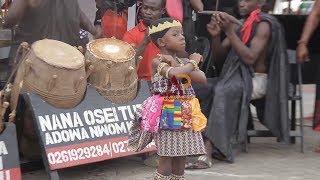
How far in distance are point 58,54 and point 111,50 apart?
1.79 feet

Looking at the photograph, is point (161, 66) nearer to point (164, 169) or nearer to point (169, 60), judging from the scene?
point (169, 60)

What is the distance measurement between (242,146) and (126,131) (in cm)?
145

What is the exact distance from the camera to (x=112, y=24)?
6.92 meters

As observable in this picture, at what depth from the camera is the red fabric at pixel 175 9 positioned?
21.3 ft

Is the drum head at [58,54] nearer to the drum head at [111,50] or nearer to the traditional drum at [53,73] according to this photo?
the traditional drum at [53,73]

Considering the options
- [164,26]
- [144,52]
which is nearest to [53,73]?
[164,26]

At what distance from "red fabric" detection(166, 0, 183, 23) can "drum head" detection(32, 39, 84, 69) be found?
61.4 inches

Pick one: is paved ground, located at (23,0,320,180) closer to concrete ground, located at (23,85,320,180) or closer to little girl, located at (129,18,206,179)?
concrete ground, located at (23,85,320,180)

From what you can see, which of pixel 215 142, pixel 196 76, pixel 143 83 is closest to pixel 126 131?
pixel 143 83

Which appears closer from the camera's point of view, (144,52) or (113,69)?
(113,69)

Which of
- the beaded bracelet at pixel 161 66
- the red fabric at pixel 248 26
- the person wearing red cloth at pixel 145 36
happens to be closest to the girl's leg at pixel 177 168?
the beaded bracelet at pixel 161 66

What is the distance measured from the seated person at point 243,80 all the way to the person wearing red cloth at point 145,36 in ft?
1.71

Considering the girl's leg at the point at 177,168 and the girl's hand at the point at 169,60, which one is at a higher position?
the girl's hand at the point at 169,60

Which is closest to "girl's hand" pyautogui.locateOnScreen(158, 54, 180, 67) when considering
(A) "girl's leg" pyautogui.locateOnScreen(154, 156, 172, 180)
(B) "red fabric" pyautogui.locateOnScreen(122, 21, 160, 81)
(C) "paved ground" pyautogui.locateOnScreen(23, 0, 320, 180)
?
(A) "girl's leg" pyautogui.locateOnScreen(154, 156, 172, 180)
